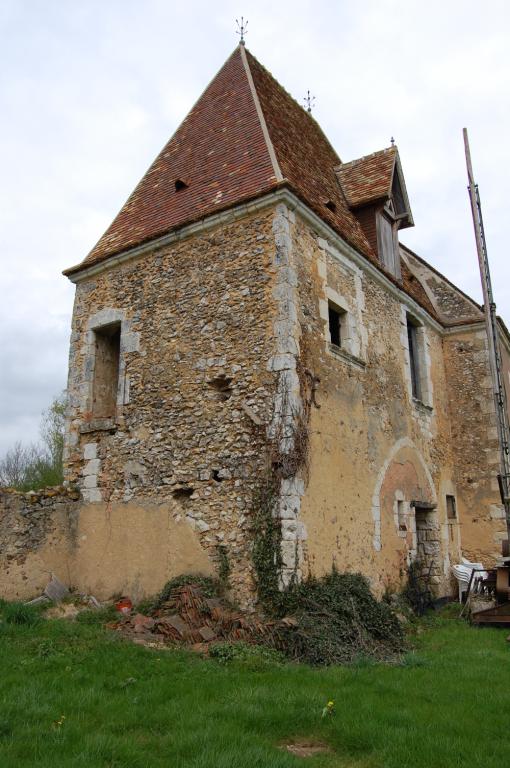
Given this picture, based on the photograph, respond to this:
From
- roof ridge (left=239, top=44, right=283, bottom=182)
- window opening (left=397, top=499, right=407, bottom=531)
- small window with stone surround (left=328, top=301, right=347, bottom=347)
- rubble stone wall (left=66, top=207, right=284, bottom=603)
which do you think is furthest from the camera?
window opening (left=397, top=499, right=407, bottom=531)

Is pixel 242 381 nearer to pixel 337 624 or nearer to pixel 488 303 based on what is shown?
pixel 337 624

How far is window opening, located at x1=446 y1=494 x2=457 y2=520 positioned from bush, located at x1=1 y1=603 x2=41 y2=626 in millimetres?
8092

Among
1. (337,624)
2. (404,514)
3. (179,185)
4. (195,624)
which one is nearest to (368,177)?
(179,185)

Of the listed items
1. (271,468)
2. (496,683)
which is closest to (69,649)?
(271,468)

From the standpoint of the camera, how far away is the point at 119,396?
9.21 meters

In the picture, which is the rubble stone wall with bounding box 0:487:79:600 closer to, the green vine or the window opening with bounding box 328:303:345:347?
the green vine

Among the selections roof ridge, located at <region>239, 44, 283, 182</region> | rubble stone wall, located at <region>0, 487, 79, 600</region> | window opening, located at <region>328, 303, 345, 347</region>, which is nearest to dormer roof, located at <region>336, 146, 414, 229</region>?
roof ridge, located at <region>239, 44, 283, 182</region>

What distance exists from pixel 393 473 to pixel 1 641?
20.6ft

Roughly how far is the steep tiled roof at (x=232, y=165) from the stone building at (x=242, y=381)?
50 millimetres

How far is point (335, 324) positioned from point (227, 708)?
6.41 meters

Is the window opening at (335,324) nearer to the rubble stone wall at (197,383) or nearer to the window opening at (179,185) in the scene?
the rubble stone wall at (197,383)

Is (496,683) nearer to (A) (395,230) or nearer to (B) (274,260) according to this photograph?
(B) (274,260)

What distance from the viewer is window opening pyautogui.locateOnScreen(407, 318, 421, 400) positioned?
40.0 feet

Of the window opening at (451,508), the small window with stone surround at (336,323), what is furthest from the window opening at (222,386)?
the window opening at (451,508)
